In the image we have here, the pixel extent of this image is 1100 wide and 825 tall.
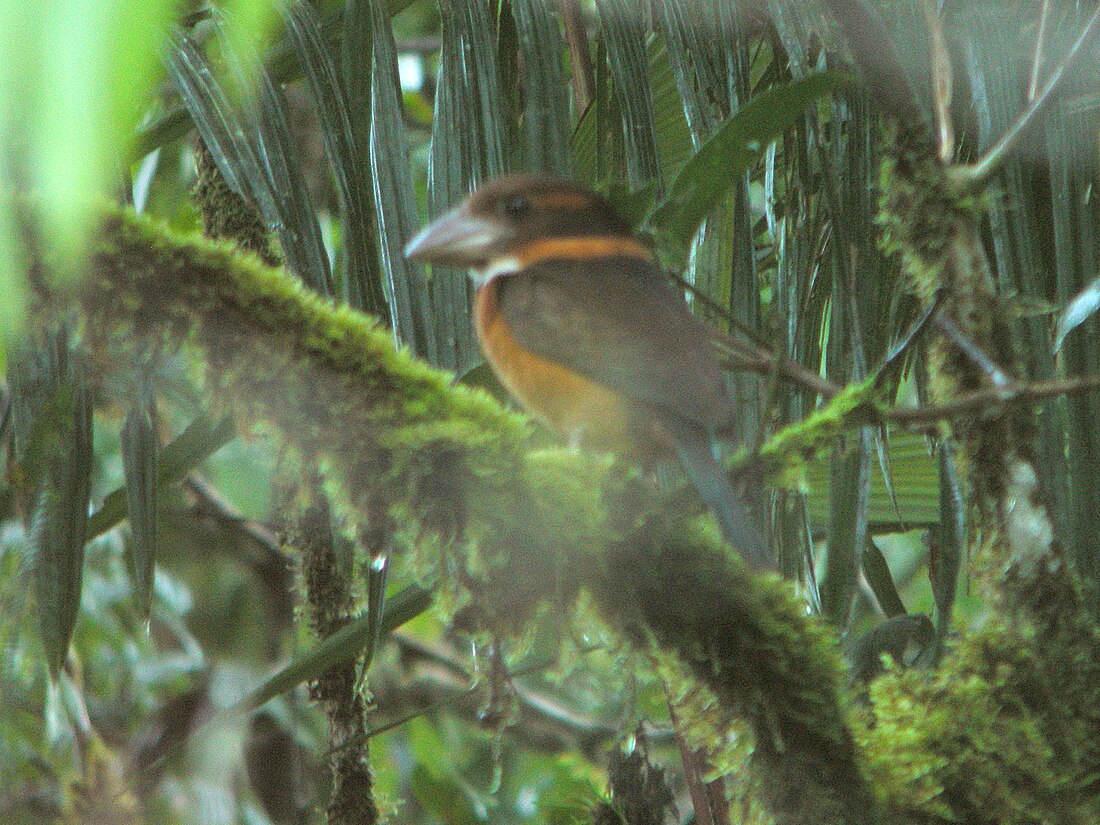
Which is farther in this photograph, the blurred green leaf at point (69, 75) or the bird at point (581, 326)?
the bird at point (581, 326)

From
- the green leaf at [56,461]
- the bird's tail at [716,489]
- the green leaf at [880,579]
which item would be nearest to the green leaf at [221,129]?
the green leaf at [56,461]

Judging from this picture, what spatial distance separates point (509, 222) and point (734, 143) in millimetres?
754

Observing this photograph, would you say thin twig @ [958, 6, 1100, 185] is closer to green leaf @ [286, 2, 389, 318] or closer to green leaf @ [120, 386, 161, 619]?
green leaf @ [286, 2, 389, 318]

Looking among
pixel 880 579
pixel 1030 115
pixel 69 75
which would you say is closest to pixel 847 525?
pixel 880 579

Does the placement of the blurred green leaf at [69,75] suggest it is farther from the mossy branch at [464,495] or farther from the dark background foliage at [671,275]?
the mossy branch at [464,495]

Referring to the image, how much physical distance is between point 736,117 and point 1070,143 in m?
0.74

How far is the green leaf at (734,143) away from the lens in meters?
1.73

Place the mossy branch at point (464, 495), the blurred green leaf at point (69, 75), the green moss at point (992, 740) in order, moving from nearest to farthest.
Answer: the blurred green leaf at point (69, 75) < the mossy branch at point (464, 495) < the green moss at point (992, 740)

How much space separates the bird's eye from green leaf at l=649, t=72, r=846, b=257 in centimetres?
62

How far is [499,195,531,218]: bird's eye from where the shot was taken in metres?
2.36

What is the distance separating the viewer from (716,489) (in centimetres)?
182

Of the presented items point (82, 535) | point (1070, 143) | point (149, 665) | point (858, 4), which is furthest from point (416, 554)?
point (149, 665)

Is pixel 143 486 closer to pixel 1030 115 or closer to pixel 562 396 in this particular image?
pixel 562 396

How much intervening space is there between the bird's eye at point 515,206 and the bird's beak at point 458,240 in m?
0.03
